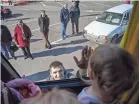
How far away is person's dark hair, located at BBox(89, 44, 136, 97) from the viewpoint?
143 centimetres

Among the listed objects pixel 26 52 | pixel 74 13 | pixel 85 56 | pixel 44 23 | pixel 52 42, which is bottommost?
pixel 52 42

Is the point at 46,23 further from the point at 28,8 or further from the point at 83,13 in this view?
the point at 28,8

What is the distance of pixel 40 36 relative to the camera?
32.3 feet

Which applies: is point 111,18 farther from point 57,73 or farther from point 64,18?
point 57,73

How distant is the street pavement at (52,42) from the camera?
6.79 m

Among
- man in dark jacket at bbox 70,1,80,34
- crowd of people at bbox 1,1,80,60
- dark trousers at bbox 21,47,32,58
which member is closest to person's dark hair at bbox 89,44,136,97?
crowd of people at bbox 1,1,80,60

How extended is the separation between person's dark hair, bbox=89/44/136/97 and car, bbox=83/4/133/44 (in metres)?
6.84

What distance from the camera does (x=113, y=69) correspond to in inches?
56.2

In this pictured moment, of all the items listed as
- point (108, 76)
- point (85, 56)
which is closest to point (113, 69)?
point (108, 76)

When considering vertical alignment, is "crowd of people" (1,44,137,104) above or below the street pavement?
above

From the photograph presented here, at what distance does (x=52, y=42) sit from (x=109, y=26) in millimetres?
1784

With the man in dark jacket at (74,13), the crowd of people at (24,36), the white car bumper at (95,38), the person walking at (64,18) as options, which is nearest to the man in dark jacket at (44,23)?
the crowd of people at (24,36)

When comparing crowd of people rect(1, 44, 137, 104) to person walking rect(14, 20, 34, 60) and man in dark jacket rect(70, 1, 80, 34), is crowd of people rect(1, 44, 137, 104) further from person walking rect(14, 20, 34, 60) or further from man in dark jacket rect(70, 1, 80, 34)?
man in dark jacket rect(70, 1, 80, 34)

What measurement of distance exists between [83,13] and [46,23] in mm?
6041
